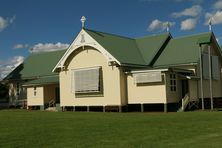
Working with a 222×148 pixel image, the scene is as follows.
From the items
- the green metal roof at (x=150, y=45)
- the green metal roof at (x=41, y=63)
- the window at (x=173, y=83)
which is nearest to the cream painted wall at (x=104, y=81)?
the window at (x=173, y=83)

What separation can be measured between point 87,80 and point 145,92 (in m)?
5.77

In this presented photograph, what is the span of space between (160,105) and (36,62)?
71.1ft

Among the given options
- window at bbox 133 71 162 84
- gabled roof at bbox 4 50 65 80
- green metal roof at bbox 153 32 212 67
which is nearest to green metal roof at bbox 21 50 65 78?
gabled roof at bbox 4 50 65 80

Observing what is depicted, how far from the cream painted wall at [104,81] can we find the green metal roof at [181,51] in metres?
5.06

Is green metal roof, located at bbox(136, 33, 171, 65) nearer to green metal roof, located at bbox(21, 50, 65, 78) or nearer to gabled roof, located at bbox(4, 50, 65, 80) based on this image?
gabled roof, located at bbox(4, 50, 65, 80)

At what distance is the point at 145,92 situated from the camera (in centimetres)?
3297

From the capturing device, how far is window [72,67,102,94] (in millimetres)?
35062

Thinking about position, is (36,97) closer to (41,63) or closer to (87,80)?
(41,63)

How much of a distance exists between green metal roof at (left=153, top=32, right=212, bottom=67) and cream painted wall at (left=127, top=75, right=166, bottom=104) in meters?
4.56

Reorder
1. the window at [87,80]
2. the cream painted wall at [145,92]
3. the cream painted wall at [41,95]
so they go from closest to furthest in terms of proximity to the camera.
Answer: the cream painted wall at [145,92], the window at [87,80], the cream painted wall at [41,95]

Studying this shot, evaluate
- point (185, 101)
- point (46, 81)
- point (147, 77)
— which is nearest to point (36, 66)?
point (46, 81)

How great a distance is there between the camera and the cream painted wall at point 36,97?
140 feet

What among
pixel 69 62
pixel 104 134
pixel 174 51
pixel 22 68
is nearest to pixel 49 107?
pixel 69 62

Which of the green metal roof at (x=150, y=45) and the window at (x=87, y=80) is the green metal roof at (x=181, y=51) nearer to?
the green metal roof at (x=150, y=45)
